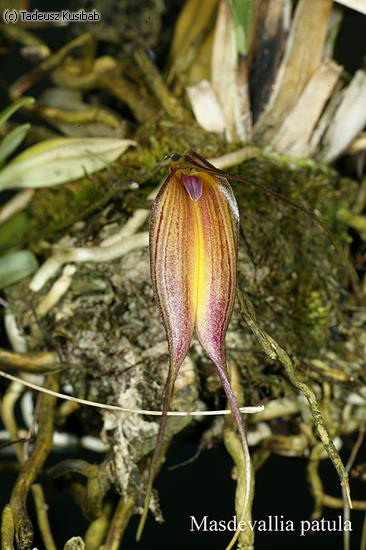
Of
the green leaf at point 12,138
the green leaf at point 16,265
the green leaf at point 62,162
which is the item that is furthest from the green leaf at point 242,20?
the green leaf at point 16,265

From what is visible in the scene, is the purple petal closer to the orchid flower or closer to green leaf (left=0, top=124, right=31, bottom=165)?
the orchid flower

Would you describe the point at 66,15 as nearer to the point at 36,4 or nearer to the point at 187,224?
the point at 36,4

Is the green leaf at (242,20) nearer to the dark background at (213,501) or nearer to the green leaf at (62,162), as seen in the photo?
the green leaf at (62,162)

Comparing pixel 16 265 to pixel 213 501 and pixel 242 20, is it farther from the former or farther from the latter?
pixel 213 501

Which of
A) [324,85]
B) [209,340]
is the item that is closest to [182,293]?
[209,340]

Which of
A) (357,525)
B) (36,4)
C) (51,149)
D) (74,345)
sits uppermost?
(36,4)

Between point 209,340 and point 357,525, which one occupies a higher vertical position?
point 209,340

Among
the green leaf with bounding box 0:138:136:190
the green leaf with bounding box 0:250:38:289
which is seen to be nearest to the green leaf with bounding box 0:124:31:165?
the green leaf with bounding box 0:138:136:190

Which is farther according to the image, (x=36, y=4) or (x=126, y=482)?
(x=36, y=4)

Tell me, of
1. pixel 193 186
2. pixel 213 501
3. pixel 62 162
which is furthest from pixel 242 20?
pixel 213 501

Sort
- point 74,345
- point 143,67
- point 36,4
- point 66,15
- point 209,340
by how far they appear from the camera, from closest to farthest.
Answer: point 209,340 < point 74,345 < point 143,67 < point 66,15 < point 36,4
